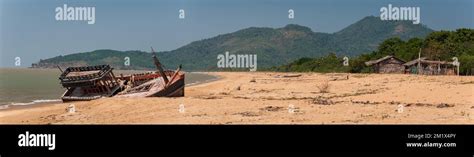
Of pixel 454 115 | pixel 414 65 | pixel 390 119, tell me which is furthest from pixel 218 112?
pixel 414 65

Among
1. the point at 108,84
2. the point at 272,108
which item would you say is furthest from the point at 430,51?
the point at 272,108

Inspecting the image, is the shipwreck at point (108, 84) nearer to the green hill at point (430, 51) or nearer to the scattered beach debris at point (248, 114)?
the scattered beach debris at point (248, 114)

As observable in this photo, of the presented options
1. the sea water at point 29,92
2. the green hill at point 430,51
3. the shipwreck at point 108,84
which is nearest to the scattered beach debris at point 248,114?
the shipwreck at point 108,84

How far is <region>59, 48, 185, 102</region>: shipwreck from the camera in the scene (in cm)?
2738

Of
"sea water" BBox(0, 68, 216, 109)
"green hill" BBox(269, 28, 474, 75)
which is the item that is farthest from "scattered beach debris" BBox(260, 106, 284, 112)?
"green hill" BBox(269, 28, 474, 75)

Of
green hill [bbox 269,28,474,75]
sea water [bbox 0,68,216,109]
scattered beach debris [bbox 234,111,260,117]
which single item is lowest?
sea water [bbox 0,68,216,109]

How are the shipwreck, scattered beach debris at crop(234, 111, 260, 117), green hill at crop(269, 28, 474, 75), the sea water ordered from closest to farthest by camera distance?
scattered beach debris at crop(234, 111, 260, 117)
the shipwreck
the sea water
green hill at crop(269, 28, 474, 75)

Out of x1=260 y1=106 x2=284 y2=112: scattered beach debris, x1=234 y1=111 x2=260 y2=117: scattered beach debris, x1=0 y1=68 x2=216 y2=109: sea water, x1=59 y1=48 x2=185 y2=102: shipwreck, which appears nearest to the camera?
x1=234 y1=111 x2=260 y2=117: scattered beach debris

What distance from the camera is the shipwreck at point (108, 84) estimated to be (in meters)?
27.4

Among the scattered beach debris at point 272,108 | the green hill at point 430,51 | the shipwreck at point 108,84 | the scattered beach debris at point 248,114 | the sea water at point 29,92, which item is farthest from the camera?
the green hill at point 430,51

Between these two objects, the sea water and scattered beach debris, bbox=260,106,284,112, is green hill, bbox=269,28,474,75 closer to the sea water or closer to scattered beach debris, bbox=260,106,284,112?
the sea water
